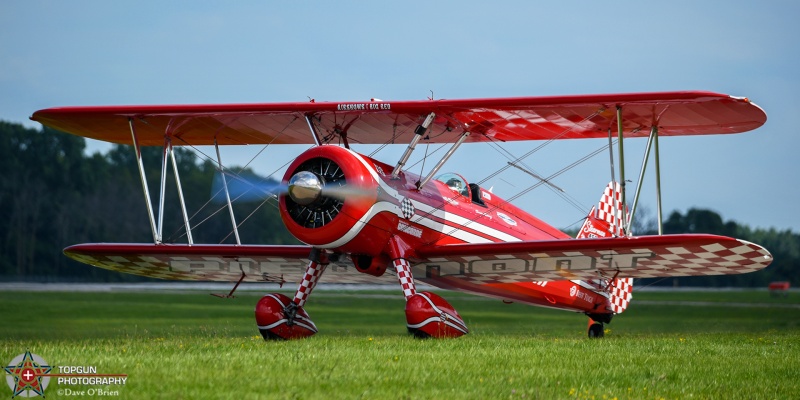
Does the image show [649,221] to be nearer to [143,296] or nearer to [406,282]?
[143,296]

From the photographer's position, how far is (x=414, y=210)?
42.0 feet

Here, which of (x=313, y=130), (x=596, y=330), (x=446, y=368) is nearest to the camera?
(x=446, y=368)

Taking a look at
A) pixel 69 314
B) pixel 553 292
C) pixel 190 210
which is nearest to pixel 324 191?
pixel 553 292

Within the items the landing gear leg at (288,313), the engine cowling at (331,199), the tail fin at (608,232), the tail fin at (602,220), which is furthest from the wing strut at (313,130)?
the tail fin at (602,220)

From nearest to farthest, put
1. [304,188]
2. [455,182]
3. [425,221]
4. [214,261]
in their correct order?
[304,188] → [425,221] → [455,182] → [214,261]

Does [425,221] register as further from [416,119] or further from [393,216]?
[416,119]

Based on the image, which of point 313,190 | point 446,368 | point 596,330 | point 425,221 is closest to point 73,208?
point 596,330

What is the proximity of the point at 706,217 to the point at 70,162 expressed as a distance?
39.9 metres

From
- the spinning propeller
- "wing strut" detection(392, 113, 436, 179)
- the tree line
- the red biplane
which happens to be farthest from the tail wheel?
the tree line

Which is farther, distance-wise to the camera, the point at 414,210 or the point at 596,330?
the point at 596,330

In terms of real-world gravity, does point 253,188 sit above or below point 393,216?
above

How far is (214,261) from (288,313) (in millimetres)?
2537

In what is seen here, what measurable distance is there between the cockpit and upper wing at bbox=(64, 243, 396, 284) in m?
1.54

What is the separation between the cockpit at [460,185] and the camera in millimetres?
14039
